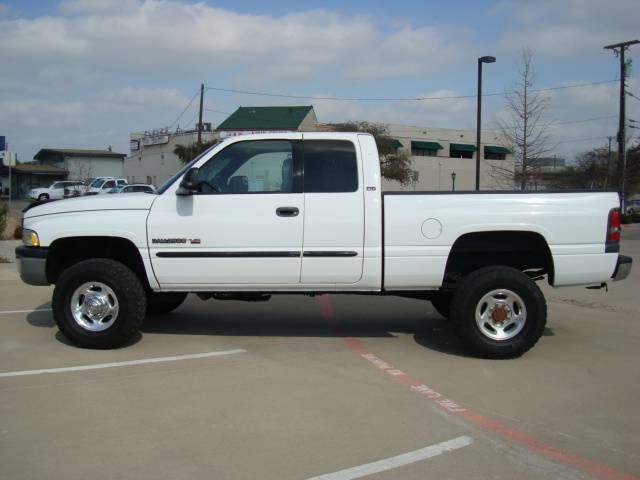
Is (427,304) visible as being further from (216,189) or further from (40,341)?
(40,341)

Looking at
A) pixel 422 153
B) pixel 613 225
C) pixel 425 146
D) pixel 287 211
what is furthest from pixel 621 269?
pixel 422 153

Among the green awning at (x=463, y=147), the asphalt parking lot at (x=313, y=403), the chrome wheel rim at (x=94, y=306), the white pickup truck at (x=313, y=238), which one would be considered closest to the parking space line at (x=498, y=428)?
the asphalt parking lot at (x=313, y=403)

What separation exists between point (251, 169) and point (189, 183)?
65 centimetres

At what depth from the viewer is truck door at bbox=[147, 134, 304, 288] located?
5801 millimetres

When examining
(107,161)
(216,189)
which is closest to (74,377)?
(216,189)

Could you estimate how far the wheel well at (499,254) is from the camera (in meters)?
6.01

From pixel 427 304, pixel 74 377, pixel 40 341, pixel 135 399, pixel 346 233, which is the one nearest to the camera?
pixel 135 399

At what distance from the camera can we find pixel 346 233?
5.81 metres

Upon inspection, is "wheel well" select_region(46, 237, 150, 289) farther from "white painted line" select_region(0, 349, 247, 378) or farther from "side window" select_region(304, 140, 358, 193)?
"side window" select_region(304, 140, 358, 193)

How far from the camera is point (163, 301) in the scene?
7.46m

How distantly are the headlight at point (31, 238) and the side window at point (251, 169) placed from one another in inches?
→ 64.6

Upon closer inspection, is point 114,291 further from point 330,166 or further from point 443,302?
point 443,302

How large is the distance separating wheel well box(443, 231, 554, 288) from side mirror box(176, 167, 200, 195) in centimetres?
250

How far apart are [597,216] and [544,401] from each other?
1995mm
